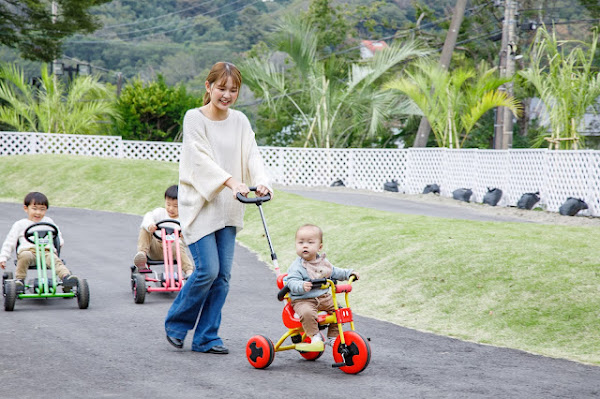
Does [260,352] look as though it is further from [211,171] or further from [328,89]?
[328,89]

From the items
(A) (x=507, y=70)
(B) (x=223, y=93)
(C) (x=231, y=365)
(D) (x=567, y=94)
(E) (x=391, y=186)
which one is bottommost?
(C) (x=231, y=365)

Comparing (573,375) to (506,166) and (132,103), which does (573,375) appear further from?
(132,103)

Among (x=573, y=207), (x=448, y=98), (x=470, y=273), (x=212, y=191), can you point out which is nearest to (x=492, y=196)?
(x=573, y=207)

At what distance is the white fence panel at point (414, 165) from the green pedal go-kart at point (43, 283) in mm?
12065

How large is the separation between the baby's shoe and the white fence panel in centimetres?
1303

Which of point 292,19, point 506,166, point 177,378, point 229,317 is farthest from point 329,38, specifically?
point 177,378

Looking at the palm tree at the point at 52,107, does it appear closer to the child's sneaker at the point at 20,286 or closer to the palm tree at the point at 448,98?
A: the palm tree at the point at 448,98

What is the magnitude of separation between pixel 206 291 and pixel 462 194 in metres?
16.7

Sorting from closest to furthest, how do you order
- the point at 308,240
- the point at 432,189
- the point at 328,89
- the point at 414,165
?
the point at 308,240
the point at 432,189
the point at 414,165
the point at 328,89

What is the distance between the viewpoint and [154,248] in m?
8.92

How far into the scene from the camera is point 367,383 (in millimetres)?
4922

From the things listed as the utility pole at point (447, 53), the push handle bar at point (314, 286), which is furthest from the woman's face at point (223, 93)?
the utility pole at point (447, 53)

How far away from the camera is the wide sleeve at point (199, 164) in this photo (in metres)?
5.38

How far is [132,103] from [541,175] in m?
14.9
